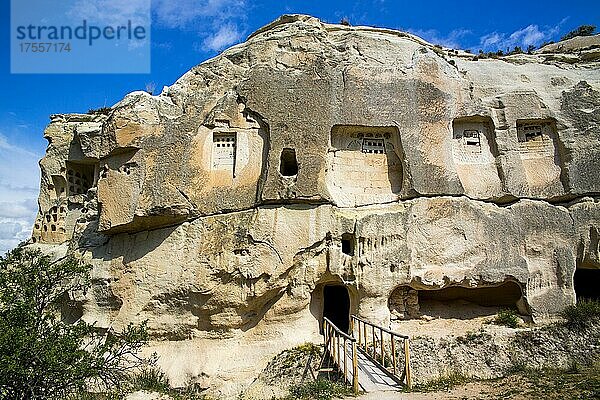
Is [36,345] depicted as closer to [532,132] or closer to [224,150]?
[224,150]

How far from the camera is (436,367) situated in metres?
11.0

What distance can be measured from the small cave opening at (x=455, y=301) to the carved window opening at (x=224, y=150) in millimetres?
5378

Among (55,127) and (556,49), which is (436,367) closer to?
(556,49)

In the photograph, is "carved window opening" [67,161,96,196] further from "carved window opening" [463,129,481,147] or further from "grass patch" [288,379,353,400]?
"carved window opening" [463,129,481,147]


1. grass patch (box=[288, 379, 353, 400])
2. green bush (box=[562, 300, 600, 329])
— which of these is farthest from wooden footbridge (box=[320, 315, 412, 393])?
green bush (box=[562, 300, 600, 329])

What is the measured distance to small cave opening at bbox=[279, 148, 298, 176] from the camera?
1215 centimetres

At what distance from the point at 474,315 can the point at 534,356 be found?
1.87m

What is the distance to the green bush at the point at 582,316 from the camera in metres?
11.6

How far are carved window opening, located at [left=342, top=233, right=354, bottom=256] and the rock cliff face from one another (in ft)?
0.19

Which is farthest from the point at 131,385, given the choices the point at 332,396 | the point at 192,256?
the point at 332,396

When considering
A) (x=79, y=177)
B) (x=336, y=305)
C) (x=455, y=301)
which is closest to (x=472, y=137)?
(x=455, y=301)

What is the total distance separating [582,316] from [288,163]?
312 inches

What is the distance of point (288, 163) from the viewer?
12.6 meters

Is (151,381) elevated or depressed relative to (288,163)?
depressed
